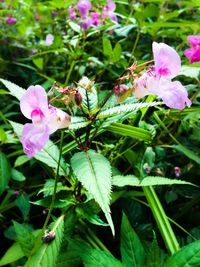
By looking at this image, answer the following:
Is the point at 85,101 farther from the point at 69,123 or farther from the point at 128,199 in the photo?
the point at 128,199

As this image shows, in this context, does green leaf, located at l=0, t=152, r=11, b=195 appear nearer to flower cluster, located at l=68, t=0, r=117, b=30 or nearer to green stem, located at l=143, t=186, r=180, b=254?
green stem, located at l=143, t=186, r=180, b=254

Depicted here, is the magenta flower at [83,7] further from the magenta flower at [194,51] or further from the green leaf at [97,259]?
the green leaf at [97,259]

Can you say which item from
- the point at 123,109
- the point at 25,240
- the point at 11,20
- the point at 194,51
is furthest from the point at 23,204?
the point at 11,20

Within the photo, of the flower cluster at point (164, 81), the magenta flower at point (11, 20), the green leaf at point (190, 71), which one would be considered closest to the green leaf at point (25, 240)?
the flower cluster at point (164, 81)

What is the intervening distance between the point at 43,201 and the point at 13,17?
122cm

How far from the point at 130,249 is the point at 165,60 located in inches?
13.3

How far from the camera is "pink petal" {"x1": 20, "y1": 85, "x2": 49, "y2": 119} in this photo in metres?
0.57

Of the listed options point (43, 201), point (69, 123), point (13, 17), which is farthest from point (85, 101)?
point (13, 17)

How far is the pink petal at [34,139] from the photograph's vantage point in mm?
568

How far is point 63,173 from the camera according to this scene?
0.74m

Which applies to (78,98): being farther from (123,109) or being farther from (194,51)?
(194,51)

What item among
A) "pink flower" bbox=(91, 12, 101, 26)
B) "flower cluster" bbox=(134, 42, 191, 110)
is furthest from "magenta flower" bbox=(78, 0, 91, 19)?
"flower cluster" bbox=(134, 42, 191, 110)

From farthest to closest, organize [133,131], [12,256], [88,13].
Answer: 1. [88,13]
2. [12,256]
3. [133,131]

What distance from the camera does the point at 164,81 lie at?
0.64m
